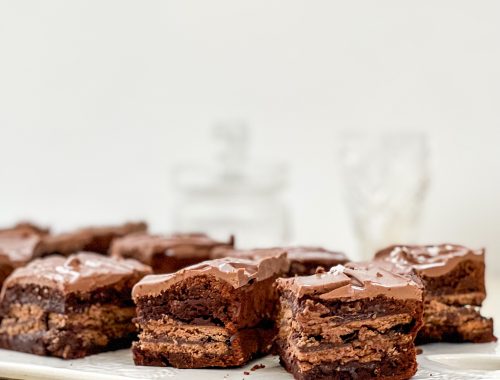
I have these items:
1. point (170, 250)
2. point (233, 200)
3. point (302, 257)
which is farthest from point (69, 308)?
point (233, 200)

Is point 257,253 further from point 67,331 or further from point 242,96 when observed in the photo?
point 242,96

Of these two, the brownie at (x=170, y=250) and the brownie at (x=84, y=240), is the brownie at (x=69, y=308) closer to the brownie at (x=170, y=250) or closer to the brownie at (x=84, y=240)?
the brownie at (x=170, y=250)

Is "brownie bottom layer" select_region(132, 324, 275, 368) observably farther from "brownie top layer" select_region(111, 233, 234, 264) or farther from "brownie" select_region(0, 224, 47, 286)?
"brownie" select_region(0, 224, 47, 286)

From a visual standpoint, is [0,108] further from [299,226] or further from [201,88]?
[299,226]

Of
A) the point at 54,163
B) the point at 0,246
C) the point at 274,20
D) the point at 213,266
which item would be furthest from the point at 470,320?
the point at 54,163

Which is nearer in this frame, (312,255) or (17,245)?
(312,255)

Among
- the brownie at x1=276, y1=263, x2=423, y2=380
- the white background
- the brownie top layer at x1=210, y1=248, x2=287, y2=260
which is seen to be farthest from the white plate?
the white background
